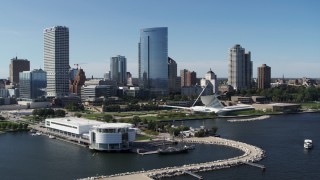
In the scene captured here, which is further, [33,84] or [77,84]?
[77,84]

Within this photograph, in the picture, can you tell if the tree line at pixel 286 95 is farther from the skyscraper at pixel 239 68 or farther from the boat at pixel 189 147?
the boat at pixel 189 147

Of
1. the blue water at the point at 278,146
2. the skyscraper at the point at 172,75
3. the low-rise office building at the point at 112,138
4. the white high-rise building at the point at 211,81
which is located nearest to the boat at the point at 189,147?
the low-rise office building at the point at 112,138

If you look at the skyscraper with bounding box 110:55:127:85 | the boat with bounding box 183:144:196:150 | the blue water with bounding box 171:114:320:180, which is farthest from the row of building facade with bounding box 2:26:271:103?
the boat with bounding box 183:144:196:150

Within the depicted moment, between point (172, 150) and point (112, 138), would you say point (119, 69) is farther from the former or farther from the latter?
point (172, 150)

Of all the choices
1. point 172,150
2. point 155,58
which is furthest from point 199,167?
point 155,58

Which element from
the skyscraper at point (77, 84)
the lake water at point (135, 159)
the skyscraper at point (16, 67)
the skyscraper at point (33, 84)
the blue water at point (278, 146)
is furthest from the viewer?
the skyscraper at point (16, 67)

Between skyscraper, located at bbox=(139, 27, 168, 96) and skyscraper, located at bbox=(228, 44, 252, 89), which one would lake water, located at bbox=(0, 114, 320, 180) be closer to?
skyscraper, located at bbox=(139, 27, 168, 96)
